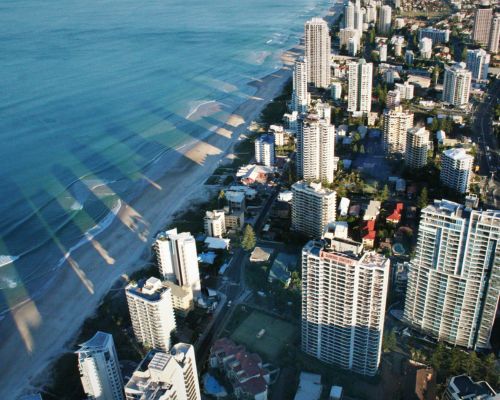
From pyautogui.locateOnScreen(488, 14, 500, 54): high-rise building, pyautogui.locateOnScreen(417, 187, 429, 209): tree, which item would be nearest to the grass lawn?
pyautogui.locateOnScreen(417, 187, 429, 209): tree

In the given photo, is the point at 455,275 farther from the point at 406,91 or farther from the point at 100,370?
the point at 406,91

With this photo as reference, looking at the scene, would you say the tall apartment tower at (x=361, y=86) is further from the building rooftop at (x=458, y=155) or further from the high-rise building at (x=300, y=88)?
the building rooftop at (x=458, y=155)

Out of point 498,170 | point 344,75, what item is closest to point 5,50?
point 344,75

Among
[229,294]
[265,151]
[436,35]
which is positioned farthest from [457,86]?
[229,294]

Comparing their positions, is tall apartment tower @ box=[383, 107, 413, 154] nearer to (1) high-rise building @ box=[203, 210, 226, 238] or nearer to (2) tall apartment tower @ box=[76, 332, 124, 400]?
(1) high-rise building @ box=[203, 210, 226, 238]

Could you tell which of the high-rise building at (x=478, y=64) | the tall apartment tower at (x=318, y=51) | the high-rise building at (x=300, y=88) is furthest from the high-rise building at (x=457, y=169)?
the high-rise building at (x=478, y=64)

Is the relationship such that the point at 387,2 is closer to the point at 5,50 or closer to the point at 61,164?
the point at 5,50
